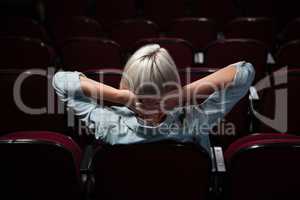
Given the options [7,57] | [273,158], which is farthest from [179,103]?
[7,57]

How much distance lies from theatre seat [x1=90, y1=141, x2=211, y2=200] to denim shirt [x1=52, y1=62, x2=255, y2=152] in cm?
7

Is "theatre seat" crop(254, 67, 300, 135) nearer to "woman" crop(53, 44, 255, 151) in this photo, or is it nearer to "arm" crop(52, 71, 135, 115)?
"woman" crop(53, 44, 255, 151)

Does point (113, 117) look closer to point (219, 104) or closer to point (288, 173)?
point (219, 104)

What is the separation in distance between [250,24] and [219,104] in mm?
2016

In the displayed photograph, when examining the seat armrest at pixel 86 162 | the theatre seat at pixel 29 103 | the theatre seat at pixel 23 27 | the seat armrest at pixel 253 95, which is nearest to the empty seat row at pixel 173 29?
the theatre seat at pixel 23 27

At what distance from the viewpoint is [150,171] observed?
1.16 m

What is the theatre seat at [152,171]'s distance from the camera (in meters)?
1.11

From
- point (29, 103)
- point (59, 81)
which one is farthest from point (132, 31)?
point (59, 81)

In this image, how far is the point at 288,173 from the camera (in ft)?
3.74

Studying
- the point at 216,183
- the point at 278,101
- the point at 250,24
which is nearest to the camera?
the point at 216,183

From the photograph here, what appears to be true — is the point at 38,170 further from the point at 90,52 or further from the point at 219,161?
the point at 90,52

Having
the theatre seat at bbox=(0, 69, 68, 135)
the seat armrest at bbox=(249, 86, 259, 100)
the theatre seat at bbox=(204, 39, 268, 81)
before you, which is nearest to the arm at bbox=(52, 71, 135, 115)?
the theatre seat at bbox=(0, 69, 68, 135)

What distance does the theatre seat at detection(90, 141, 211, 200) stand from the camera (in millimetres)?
1114

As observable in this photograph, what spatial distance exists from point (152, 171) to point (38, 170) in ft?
1.11
